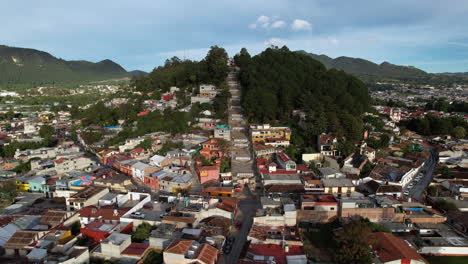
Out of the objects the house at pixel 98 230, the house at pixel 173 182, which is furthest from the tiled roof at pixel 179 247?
the house at pixel 173 182

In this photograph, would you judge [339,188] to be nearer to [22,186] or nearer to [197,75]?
[22,186]

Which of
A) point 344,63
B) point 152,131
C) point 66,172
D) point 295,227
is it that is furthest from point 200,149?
point 344,63

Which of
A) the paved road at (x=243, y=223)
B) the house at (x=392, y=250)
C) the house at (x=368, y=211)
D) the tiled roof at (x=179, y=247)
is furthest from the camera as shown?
Answer: the house at (x=368, y=211)

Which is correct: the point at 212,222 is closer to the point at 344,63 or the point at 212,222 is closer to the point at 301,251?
the point at 301,251

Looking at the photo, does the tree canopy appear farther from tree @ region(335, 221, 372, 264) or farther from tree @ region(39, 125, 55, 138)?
tree @ region(39, 125, 55, 138)

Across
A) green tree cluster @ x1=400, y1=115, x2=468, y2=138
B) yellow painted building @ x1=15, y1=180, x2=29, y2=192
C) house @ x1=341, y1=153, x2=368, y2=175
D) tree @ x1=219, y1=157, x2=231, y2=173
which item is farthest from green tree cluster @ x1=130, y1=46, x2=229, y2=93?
green tree cluster @ x1=400, y1=115, x2=468, y2=138

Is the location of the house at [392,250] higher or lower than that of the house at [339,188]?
lower

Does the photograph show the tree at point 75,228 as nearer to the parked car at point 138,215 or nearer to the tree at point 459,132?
the parked car at point 138,215
